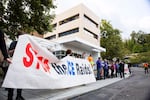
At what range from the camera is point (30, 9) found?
18.6 meters

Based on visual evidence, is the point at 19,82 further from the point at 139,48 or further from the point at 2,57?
the point at 139,48

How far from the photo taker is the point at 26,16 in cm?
1830

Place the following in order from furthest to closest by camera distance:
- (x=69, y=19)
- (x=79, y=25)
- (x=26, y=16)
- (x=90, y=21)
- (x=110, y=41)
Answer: (x=110, y=41) → (x=69, y=19) → (x=90, y=21) → (x=79, y=25) → (x=26, y=16)

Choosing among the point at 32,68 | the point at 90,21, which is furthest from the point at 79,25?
the point at 32,68

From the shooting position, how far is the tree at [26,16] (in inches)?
700

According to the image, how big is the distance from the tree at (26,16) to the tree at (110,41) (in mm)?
39426

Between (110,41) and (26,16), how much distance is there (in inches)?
1691

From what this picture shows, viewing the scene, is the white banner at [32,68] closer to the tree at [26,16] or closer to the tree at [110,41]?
the tree at [26,16]

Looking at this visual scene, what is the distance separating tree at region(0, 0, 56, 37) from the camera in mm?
17781

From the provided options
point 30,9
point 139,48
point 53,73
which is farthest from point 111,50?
point 139,48

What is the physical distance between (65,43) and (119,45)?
27.7 m

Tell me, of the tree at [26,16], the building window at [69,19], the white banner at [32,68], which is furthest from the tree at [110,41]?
the white banner at [32,68]

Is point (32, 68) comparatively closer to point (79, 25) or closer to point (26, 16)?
point (26, 16)

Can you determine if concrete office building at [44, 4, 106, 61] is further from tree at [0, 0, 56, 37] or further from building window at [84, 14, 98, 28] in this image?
tree at [0, 0, 56, 37]
